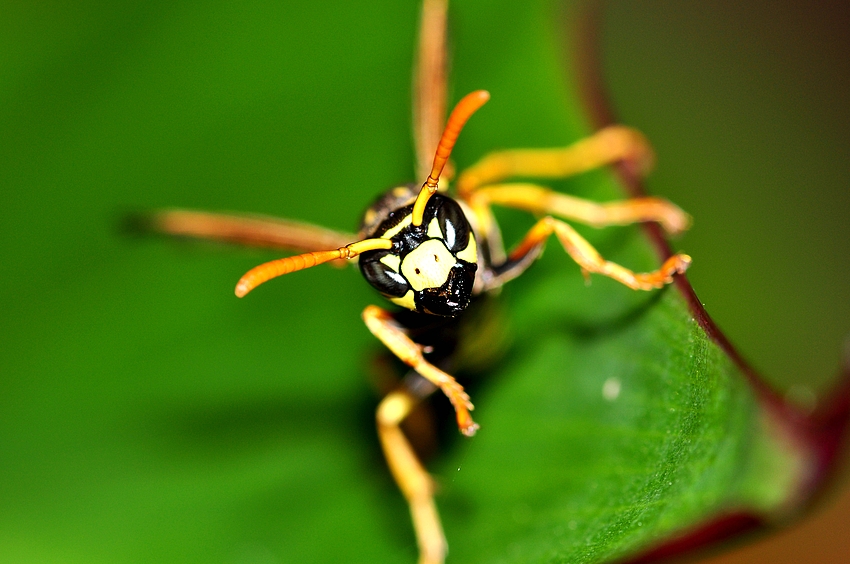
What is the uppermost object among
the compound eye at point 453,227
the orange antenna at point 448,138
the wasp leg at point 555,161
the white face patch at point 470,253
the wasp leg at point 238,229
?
the wasp leg at point 238,229

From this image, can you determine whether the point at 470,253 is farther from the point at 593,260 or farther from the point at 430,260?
the point at 593,260

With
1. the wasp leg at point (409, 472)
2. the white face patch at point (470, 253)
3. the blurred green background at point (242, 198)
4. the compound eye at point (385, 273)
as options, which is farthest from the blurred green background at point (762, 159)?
the wasp leg at point (409, 472)

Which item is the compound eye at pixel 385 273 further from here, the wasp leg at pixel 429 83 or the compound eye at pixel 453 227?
the wasp leg at pixel 429 83

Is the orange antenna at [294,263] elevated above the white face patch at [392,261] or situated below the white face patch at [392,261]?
Result: above

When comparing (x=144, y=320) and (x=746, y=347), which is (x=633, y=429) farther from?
(x=144, y=320)

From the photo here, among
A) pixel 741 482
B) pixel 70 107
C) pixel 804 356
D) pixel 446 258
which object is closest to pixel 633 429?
pixel 741 482
